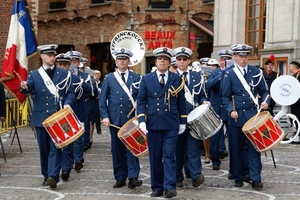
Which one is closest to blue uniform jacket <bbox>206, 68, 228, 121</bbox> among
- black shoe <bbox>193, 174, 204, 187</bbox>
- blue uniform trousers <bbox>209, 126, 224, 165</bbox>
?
blue uniform trousers <bbox>209, 126, 224, 165</bbox>

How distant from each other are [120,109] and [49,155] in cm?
125

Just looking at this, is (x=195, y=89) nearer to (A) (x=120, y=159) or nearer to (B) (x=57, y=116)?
(A) (x=120, y=159)

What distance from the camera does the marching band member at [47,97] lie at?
32.0 ft

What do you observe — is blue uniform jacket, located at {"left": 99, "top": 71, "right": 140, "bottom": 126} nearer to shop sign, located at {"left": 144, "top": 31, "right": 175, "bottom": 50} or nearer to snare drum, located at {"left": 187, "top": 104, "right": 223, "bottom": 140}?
snare drum, located at {"left": 187, "top": 104, "right": 223, "bottom": 140}

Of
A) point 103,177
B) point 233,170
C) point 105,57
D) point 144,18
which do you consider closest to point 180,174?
point 233,170

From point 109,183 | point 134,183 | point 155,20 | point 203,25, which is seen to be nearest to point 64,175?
point 109,183

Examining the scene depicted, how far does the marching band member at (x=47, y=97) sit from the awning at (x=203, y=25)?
19.4 m

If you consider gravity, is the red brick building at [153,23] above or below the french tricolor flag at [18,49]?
above

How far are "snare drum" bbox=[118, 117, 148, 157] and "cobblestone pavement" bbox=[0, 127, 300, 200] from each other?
60cm

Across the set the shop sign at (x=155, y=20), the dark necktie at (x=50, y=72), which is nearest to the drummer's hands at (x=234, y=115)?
the dark necktie at (x=50, y=72)

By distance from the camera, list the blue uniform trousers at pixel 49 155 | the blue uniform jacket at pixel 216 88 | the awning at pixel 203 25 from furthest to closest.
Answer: the awning at pixel 203 25 < the blue uniform jacket at pixel 216 88 < the blue uniform trousers at pixel 49 155

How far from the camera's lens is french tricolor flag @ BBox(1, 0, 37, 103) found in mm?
12078

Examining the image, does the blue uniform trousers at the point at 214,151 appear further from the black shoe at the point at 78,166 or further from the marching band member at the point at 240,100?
the black shoe at the point at 78,166

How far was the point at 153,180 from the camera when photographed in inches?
359
